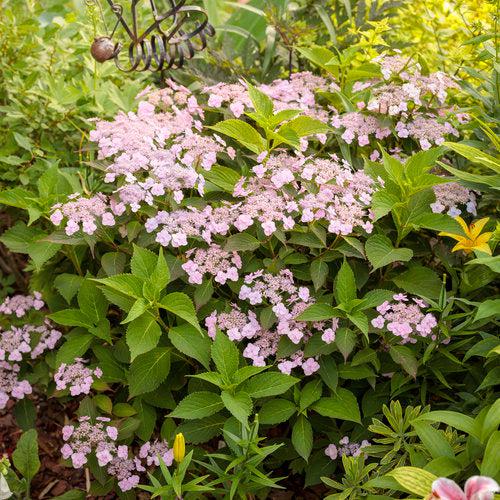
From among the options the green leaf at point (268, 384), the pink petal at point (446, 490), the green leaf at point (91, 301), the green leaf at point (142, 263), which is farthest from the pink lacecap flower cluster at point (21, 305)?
the pink petal at point (446, 490)

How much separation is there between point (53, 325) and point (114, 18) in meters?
1.28

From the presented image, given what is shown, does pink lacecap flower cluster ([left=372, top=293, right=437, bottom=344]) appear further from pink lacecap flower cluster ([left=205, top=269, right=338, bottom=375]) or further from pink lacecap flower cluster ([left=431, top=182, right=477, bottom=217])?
pink lacecap flower cluster ([left=431, top=182, right=477, bottom=217])

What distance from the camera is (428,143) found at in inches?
87.0

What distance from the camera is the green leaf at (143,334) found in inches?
72.3

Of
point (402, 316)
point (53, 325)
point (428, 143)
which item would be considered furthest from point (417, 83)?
point (53, 325)

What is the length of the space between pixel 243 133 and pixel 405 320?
0.66m

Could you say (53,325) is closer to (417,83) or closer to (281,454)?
(281,454)

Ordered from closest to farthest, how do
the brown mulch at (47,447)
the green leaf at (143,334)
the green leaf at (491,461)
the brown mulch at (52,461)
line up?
the green leaf at (491,461) → the green leaf at (143,334) → the brown mulch at (52,461) → the brown mulch at (47,447)

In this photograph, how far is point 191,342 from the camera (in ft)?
6.31

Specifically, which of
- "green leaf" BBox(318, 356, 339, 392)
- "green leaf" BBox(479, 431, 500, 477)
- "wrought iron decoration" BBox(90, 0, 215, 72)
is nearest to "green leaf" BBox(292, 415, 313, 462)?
"green leaf" BBox(318, 356, 339, 392)

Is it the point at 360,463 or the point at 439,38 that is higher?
the point at 439,38

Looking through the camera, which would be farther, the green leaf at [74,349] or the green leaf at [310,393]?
the green leaf at [74,349]

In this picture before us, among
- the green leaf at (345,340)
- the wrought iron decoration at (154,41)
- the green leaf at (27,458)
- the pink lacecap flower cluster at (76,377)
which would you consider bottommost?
the green leaf at (27,458)

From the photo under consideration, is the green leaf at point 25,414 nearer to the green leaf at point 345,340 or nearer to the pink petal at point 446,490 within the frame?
→ the green leaf at point 345,340
